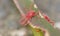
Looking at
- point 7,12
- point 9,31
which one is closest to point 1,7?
point 7,12

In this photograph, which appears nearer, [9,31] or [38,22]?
[38,22]

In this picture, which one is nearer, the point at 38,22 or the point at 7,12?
the point at 38,22

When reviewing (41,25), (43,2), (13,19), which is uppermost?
(43,2)

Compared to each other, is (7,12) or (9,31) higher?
(7,12)

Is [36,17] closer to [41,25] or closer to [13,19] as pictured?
[41,25]

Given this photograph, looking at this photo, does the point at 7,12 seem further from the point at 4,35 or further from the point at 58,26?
the point at 58,26

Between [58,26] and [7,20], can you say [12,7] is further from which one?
[58,26]

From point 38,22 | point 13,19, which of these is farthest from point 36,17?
point 13,19

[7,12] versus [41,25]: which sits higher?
[7,12]
